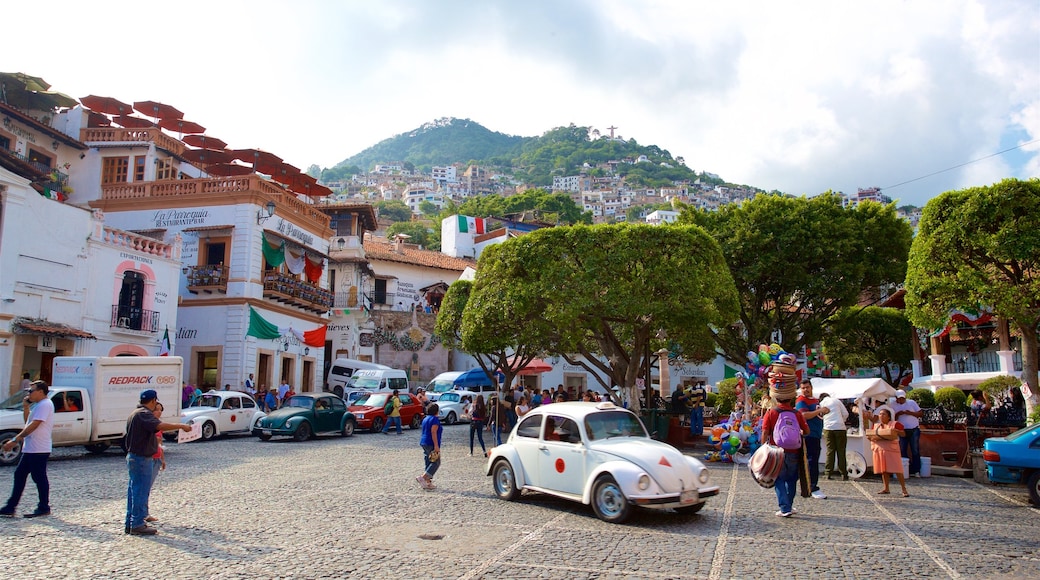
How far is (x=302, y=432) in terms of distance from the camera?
2150cm

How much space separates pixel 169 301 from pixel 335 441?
374 inches

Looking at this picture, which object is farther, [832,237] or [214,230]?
[214,230]

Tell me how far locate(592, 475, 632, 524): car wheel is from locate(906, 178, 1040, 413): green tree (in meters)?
13.4

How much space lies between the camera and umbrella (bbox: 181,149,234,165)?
35.6 meters

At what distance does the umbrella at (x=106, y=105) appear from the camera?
33.5 m

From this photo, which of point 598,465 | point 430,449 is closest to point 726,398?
point 430,449

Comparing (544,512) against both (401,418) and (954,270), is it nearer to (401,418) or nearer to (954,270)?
(954,270)

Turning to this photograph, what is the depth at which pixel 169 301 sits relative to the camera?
26125 mm

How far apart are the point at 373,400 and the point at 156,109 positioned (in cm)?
1963

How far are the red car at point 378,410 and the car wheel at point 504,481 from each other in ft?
46.8

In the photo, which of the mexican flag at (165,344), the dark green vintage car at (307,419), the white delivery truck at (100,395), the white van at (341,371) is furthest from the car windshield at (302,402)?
the white van at (341,371)

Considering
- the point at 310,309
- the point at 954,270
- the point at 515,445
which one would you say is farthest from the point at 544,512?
the point at 310,309

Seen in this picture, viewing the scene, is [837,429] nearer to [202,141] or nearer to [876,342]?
[876,342]

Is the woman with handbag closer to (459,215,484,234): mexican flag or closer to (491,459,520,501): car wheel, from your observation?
(491,459,520,501): car wheel
